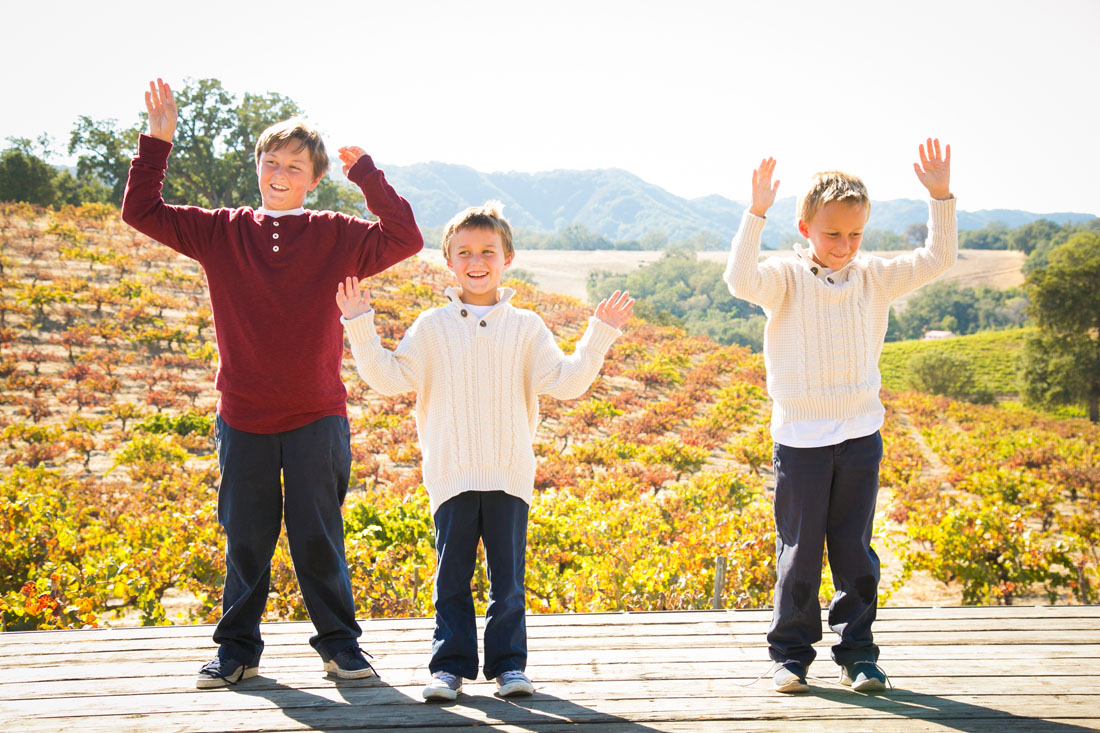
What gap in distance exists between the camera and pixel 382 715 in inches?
87.6

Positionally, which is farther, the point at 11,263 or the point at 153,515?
the point at 11,263

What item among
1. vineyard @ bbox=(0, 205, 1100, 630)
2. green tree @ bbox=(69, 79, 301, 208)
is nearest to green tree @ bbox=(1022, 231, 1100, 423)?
vineyard @ bbox=(0, 205, 1100, 630)

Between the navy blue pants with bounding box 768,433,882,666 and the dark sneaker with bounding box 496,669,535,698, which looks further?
the navy blue pants with bounding box 768,433,882,666

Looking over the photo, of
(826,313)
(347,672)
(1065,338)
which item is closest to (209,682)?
(347,672)

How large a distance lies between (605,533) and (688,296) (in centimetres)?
8454

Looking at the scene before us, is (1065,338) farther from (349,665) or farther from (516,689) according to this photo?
(349,665)

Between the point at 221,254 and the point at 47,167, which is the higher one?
the point at 47,167

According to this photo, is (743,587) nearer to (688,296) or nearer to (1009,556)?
(1009,556)

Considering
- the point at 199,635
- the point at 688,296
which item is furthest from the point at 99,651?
the point at 688,296

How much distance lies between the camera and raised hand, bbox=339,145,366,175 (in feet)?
8.52

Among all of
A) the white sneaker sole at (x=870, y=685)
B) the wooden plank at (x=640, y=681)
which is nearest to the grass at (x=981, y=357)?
the wooden plank at (x=640, y=681)

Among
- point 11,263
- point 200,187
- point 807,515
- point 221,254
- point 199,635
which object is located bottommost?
point 199,635

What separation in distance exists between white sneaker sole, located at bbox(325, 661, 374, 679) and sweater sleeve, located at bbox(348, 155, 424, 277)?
1.26 metres

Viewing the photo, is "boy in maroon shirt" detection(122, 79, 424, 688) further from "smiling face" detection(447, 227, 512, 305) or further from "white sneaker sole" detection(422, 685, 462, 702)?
"white sneaker sole" detection(422, 685, 462, 702)
